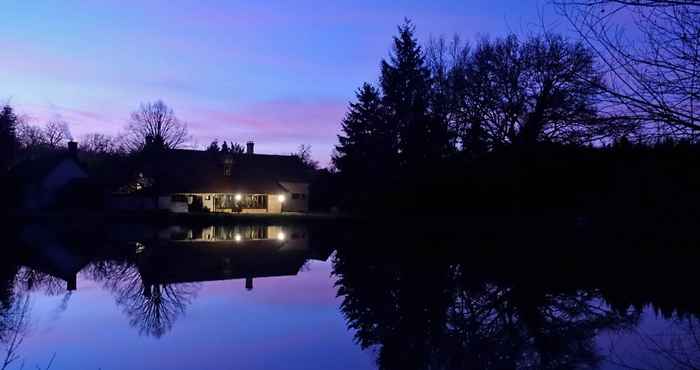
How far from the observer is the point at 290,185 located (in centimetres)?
4278

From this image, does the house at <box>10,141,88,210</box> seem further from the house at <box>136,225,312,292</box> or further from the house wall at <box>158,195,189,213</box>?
the house at <box>136,225,312,292</box>

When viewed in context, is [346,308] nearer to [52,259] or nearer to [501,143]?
[501,143]

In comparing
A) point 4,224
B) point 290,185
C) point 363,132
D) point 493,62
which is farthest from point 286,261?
point 290,185

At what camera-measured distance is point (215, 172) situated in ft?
131

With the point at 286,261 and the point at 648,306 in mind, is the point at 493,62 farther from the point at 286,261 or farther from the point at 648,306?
the point at 648,306

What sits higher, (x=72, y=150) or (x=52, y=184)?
(x=72, y=150)

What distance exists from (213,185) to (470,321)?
3148 centimetres

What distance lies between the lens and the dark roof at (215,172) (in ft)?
123

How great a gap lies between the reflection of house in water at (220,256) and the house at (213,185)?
36.1ft

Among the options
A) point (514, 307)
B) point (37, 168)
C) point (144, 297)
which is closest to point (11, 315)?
point (144, 297)

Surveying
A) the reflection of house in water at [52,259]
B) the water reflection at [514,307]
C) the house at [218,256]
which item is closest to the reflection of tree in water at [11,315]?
the reflection of house in water at [52,259]

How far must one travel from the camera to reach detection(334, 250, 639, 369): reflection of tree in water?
7188 millimetres

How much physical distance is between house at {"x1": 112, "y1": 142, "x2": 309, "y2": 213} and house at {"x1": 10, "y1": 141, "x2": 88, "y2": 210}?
3.84 meters

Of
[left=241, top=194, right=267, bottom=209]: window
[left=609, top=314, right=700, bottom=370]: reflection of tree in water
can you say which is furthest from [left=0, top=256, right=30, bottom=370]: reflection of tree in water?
[left=241, top=194, right=267, bottom=209]: window
